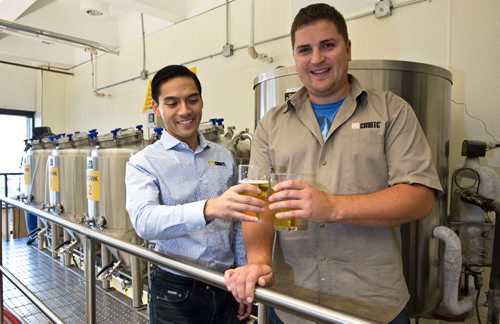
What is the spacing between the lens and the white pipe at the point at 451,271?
61.4 inches

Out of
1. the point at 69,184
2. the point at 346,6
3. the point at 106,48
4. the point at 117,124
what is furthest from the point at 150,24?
the point at 346,6

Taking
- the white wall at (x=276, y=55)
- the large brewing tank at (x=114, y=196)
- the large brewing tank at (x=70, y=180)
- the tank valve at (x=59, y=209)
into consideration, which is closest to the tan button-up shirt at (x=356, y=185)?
the white wall at (x=276, y=55)

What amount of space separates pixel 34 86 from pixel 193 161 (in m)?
5.99

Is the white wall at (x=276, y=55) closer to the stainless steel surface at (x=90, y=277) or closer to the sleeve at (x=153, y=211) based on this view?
the sleeve at (x=153, y=211)

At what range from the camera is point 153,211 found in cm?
106

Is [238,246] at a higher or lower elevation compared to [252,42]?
lower

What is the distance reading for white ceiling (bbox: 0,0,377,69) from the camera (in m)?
3.64

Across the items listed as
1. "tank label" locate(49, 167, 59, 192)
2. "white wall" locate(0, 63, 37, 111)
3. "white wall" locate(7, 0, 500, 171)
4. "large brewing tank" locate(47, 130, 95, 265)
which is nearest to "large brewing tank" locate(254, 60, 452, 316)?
"white wall" locate(7, 0, 500, 171)

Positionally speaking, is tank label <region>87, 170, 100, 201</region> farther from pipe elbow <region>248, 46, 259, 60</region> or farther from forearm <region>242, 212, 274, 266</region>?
forearm <region>242, 212, 274, 266</region>

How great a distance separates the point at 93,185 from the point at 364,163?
2.06 meters

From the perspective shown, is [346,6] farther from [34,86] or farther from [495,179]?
[34,86]

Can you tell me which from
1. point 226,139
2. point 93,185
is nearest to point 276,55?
point 226,139

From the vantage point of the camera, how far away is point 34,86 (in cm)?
604

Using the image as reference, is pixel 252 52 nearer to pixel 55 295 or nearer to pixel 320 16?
pixel 320 16
